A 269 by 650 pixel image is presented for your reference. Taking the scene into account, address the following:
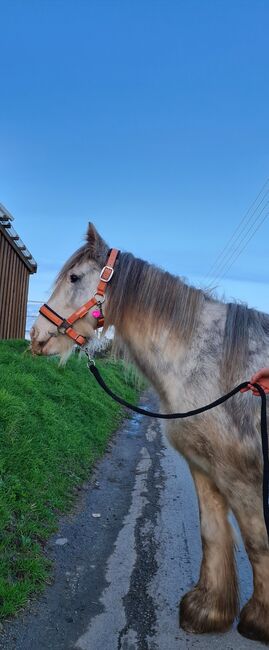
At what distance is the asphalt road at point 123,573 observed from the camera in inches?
115

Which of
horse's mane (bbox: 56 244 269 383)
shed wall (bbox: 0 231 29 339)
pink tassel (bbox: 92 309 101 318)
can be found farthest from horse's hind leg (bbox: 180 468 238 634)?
shed wall (bbox: 0 231 29 339)

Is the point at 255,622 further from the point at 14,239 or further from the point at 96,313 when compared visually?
the point at 14,239

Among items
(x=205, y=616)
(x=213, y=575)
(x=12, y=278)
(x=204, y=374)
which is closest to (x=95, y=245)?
(x=204, y=374)

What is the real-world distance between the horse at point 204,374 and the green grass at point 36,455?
84 cm

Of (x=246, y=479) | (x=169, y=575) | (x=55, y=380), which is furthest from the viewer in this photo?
(x=55, y=380)

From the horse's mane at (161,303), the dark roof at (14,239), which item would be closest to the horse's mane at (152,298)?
the horse's mane at (161,303)

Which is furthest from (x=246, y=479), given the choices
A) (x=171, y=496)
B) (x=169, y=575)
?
(x=171, y=496)

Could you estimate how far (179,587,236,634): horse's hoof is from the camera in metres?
3.04

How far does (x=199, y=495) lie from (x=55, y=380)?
5.78 m

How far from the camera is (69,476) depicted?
18.0 ft

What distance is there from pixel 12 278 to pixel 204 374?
10643mm

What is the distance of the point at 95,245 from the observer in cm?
314

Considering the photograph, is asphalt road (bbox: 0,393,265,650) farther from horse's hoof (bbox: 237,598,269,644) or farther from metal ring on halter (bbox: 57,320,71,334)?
metal ring on halter (bbox: 57,320,71,334)

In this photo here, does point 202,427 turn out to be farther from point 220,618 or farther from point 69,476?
point 69,476
